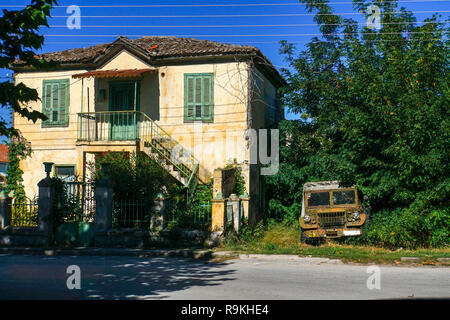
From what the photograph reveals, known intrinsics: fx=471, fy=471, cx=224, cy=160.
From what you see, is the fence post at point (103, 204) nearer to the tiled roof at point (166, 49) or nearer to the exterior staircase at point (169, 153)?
the exterior staircase at point (169, 153)

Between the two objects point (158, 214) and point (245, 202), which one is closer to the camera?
point (158, 214)

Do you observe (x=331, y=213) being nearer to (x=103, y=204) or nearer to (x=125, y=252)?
(x=125, y=252)

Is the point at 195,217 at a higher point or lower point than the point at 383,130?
lower

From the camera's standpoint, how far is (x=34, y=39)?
6902mm

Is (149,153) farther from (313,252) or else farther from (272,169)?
(313,252)

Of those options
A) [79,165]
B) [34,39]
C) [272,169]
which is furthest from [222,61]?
[34,39]

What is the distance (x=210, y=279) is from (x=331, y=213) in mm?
5989

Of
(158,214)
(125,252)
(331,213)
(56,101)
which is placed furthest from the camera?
(56,101)

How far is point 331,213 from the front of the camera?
555 inches

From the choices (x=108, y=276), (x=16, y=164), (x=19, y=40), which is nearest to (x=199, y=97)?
(x=16, y=164)

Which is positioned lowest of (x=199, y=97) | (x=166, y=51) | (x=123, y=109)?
(x=123, y=109)

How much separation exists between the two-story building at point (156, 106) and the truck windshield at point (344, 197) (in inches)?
141

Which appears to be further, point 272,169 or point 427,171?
point 272,169
